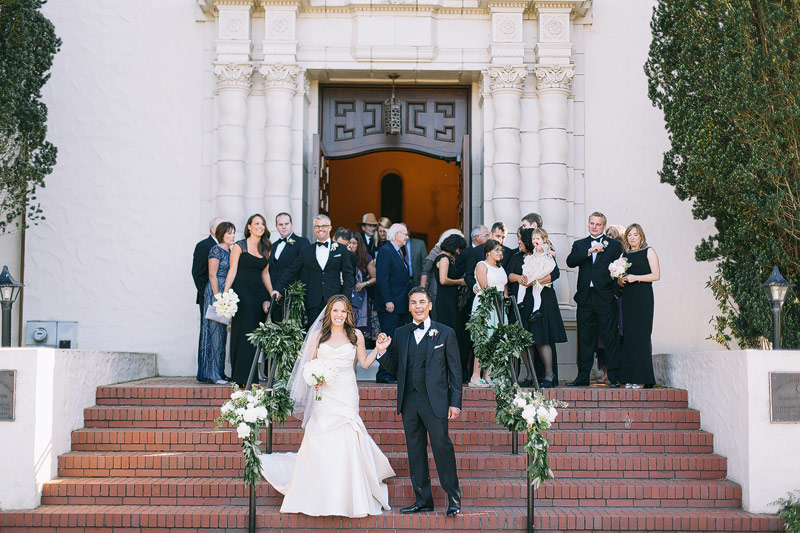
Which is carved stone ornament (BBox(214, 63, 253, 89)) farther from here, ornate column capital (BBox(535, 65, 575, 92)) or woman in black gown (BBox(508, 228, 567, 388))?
woman in black gown (BBox(508, 228, 567, 388))

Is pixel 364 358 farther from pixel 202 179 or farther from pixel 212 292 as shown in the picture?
pixel 202 179

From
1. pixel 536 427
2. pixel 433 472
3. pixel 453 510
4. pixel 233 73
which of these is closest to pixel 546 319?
pixel 433 472

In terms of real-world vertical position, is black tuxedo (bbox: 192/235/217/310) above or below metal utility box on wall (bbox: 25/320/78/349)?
above

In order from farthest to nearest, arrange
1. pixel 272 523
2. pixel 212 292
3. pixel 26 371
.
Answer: pixel 212 292 < pixel 26 371 < pixel 272 523

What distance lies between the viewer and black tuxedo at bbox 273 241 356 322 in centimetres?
1072

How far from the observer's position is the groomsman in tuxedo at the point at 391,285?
11.2 meters

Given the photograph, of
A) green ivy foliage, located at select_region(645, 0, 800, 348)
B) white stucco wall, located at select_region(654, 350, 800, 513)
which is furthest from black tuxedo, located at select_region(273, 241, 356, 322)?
white stucco wall, located at select_region(654, 350, 800, 513)

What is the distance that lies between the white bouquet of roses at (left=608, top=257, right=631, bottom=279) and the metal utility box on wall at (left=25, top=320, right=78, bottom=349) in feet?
23.5

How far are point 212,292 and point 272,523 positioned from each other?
3.74 metres

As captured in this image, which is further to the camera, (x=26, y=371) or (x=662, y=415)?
(x=662, y=415)

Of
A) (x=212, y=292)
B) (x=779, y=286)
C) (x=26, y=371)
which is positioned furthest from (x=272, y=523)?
(x=779, y=286)

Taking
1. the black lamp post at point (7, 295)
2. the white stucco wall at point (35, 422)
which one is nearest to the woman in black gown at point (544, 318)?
the white stucco wall at point (35, 422)

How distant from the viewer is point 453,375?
8.00 metres

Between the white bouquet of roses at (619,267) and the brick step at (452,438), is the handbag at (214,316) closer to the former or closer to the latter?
the brick step at (452,438)
